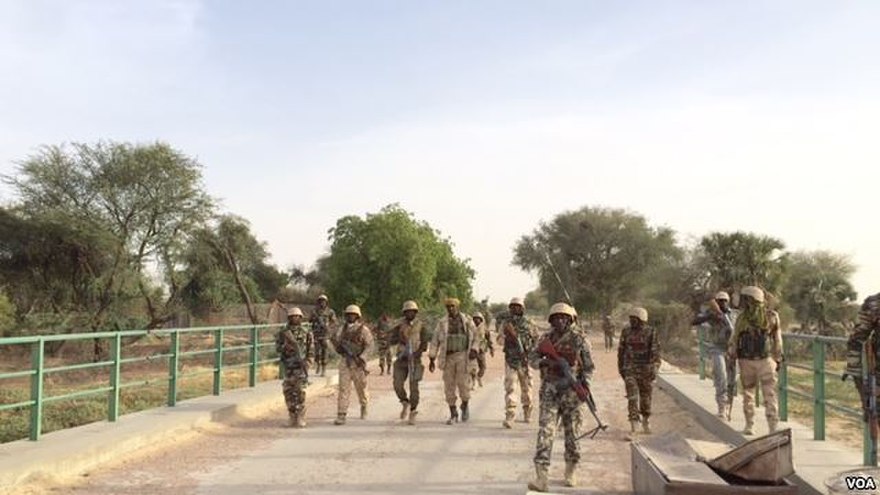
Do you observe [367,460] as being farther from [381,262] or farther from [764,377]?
[381,262]

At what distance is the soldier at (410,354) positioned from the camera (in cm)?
1278

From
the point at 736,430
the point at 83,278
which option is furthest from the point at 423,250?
the point at 736,430

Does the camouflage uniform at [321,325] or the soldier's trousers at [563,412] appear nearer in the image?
the soldier's trousers at [563,412]

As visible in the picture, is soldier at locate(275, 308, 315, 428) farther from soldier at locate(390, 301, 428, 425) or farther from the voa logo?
the voa logo

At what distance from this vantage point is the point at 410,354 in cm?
1279

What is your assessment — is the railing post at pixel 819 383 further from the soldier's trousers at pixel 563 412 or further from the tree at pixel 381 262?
the tree at pixel 381 262

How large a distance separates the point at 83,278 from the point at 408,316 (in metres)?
27.2

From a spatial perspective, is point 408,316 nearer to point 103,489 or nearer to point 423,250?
point 103,489

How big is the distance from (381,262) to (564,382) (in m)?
27.4

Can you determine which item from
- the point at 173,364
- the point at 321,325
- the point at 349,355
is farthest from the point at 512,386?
the point at 321,325

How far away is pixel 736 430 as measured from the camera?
10.9 m

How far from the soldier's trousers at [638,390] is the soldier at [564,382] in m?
3.28

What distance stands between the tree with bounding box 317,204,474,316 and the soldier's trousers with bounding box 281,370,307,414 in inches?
882

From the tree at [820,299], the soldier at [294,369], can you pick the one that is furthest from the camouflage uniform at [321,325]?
the tree at [820,299]
